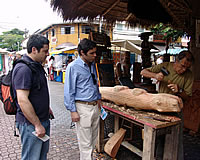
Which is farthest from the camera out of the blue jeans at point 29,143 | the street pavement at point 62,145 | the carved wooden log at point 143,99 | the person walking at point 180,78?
the street pavement at point 62,145

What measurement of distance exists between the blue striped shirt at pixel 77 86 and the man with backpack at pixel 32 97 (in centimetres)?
42

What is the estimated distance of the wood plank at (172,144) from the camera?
7.43ft

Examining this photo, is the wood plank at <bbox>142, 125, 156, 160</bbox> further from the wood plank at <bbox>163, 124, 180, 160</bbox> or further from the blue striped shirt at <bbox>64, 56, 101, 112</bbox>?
the blue striped shirt at <bbox>64, 56, 101, 112</bbox>

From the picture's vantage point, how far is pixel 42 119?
71.3 inches

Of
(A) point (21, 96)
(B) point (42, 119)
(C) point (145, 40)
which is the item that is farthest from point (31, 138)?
(C) point (145, 40)

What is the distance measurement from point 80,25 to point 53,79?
36.3 feet

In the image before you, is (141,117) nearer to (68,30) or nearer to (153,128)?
(153,128)

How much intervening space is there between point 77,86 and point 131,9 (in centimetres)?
196

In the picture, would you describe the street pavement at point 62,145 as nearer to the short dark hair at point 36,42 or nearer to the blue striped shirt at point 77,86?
the blue striped shirt at point 77,86

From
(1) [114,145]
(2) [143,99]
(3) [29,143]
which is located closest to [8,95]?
(3) [29,143]

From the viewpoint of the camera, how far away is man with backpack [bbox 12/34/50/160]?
5.14ft

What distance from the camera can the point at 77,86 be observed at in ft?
7.48

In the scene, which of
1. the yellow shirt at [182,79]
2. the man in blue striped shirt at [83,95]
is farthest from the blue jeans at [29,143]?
the yellow shirt at [182,79]

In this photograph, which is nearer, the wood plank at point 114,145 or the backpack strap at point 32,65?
the backpack strap at point 32,65
